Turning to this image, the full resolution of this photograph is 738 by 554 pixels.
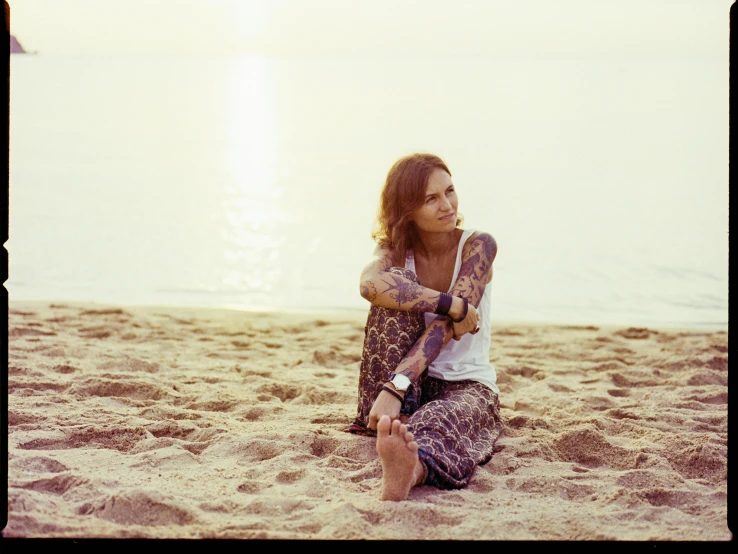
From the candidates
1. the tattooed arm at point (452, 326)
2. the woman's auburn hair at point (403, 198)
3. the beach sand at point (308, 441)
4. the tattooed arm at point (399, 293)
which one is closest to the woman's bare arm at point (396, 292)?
the tattooed arm at point (399, 293)

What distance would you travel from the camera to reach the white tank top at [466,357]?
10.8 feet

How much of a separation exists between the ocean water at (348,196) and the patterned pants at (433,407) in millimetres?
3157

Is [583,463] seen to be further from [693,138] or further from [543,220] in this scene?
[693,138]

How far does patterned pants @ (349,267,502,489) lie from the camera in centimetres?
277

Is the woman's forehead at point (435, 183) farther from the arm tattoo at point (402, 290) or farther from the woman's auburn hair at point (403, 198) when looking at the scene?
the arm tattoo at point (402, 290)

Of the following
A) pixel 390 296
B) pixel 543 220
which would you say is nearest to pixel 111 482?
pixel 390 296

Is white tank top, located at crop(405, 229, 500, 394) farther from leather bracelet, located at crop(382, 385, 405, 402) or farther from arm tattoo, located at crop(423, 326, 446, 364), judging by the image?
leather bracelet, located at crop(382, 385, 405, 402)

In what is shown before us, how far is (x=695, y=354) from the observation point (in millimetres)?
4816

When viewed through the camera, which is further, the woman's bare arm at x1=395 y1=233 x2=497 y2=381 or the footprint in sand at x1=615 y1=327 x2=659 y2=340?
the footprint in sand at x1=615 y1=327 x2=659 y2=340

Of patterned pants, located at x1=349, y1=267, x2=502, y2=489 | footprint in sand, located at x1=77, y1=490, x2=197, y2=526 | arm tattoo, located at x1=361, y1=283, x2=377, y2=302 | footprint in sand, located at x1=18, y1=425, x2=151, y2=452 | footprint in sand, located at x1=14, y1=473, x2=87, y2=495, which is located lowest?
footprint in sand, located at x1=77, y1=490, x2=197, y2=526

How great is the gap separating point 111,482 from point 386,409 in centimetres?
95

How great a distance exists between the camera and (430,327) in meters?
3.11

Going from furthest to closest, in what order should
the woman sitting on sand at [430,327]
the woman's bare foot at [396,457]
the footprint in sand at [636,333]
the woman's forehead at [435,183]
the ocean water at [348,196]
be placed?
the ocean water at [348,196]
the footprint in sand at [636,333]
the woman's forehead at [435,183]
the woman sitting on sand at [430,327]
the woman's bare foot at [396,457]

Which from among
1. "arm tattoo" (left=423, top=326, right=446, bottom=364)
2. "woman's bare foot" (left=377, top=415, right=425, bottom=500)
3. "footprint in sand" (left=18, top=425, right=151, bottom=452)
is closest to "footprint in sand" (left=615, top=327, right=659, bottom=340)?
"arm tattoo" (left=423, top=326, right=446, bottom=364)
